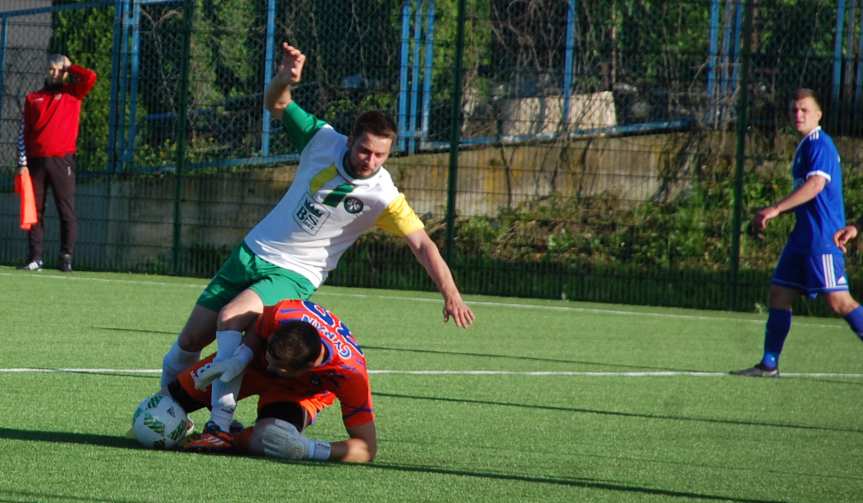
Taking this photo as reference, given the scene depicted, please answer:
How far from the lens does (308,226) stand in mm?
6562

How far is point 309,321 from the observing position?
600 cm

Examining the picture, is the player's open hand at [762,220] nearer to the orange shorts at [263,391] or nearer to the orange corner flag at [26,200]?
the orange shorts at [263,391]

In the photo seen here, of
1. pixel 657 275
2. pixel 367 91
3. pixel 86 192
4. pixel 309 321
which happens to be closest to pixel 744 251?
pixel 657 275

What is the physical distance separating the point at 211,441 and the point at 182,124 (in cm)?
1164

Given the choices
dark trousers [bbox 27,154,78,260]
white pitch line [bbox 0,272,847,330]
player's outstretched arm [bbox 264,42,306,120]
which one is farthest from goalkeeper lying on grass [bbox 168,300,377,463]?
dark trousers [bbox 27,154,78,260]

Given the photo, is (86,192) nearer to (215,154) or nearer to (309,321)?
(215,154)

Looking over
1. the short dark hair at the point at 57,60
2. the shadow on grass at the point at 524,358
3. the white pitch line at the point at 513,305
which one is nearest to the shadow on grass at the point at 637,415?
the shadow on grass at the point at 524,358

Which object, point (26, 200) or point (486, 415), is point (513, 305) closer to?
point (26, 200)

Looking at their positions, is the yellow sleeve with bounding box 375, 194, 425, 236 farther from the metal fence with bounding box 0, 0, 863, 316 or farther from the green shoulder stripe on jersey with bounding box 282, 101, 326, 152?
the metal fence with bounding box 0, 0, 863, 316

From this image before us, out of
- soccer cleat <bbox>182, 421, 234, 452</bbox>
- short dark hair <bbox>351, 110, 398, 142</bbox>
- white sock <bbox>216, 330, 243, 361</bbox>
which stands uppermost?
short dark hair <bbox>351, 110, 398, 142</bbox>

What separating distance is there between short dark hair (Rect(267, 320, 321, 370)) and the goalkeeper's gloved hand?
22cm

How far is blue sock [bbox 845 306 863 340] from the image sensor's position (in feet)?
31.9

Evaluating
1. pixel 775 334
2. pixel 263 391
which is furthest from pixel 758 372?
pixel 263 391

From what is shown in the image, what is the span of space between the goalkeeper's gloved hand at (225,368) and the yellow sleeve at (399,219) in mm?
895
